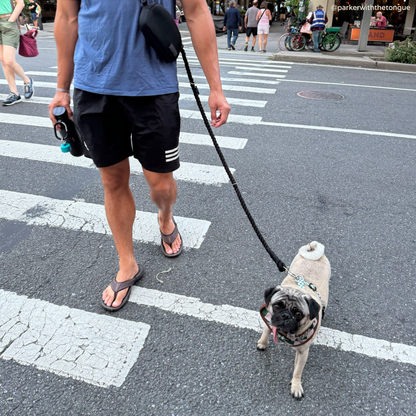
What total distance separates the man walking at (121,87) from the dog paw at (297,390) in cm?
125

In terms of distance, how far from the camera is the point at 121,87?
6.96ft

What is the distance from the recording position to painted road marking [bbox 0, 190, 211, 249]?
136 inches

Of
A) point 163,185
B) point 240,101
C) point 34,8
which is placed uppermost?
point 34,8

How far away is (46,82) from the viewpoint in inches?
365

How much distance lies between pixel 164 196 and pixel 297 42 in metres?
16.2

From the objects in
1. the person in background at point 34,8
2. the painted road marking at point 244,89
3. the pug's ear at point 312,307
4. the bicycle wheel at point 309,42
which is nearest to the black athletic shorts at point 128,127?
the pug's ear at point 312,307

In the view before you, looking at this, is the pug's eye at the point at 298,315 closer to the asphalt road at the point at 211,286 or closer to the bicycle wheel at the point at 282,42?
the asphalt road at the point at 211,286

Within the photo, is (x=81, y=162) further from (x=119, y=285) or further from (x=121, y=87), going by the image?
(x=121, y=87)

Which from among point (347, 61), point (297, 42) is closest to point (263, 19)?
point (297, 42)

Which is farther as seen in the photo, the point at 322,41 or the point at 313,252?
the point at 322,41

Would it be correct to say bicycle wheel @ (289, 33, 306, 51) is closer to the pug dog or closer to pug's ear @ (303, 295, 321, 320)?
the pug dog

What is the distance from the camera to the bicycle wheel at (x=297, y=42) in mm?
16328

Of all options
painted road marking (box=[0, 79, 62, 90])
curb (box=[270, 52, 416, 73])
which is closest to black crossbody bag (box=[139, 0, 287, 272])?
painted road marking (box=[0, 79, 62, 90])

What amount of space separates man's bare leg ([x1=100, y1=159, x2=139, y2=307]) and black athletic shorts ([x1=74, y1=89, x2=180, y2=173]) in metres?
0.12
